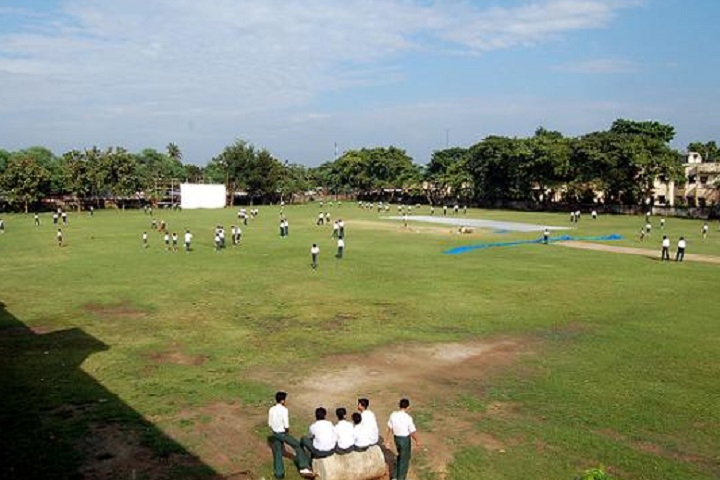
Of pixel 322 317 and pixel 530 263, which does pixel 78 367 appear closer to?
pixel 322 317

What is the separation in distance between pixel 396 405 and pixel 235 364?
4.86 metres

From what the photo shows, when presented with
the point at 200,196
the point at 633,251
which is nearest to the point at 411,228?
the point at 633,251

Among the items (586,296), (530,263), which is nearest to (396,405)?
(586,296)

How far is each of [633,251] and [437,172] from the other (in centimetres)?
8532

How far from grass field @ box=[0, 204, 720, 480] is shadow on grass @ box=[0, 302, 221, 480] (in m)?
0.05

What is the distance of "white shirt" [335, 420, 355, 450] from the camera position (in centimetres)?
993

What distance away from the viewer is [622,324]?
20.0 metres

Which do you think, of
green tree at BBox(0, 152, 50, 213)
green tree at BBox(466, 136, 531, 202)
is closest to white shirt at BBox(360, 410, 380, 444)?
green tree at BBox(466, 136, 531, 202)

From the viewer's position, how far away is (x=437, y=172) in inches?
4838

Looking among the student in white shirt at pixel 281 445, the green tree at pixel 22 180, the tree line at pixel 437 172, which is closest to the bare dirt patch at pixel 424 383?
the student in white shirt at pixel 281 445

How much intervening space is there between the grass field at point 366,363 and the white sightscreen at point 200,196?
59796 millimetres

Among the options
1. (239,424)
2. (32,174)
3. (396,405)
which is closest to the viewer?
(239,424)

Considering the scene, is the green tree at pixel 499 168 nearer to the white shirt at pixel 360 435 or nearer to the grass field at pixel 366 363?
the grass field at pixel 366 363

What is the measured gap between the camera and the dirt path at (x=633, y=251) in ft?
115
